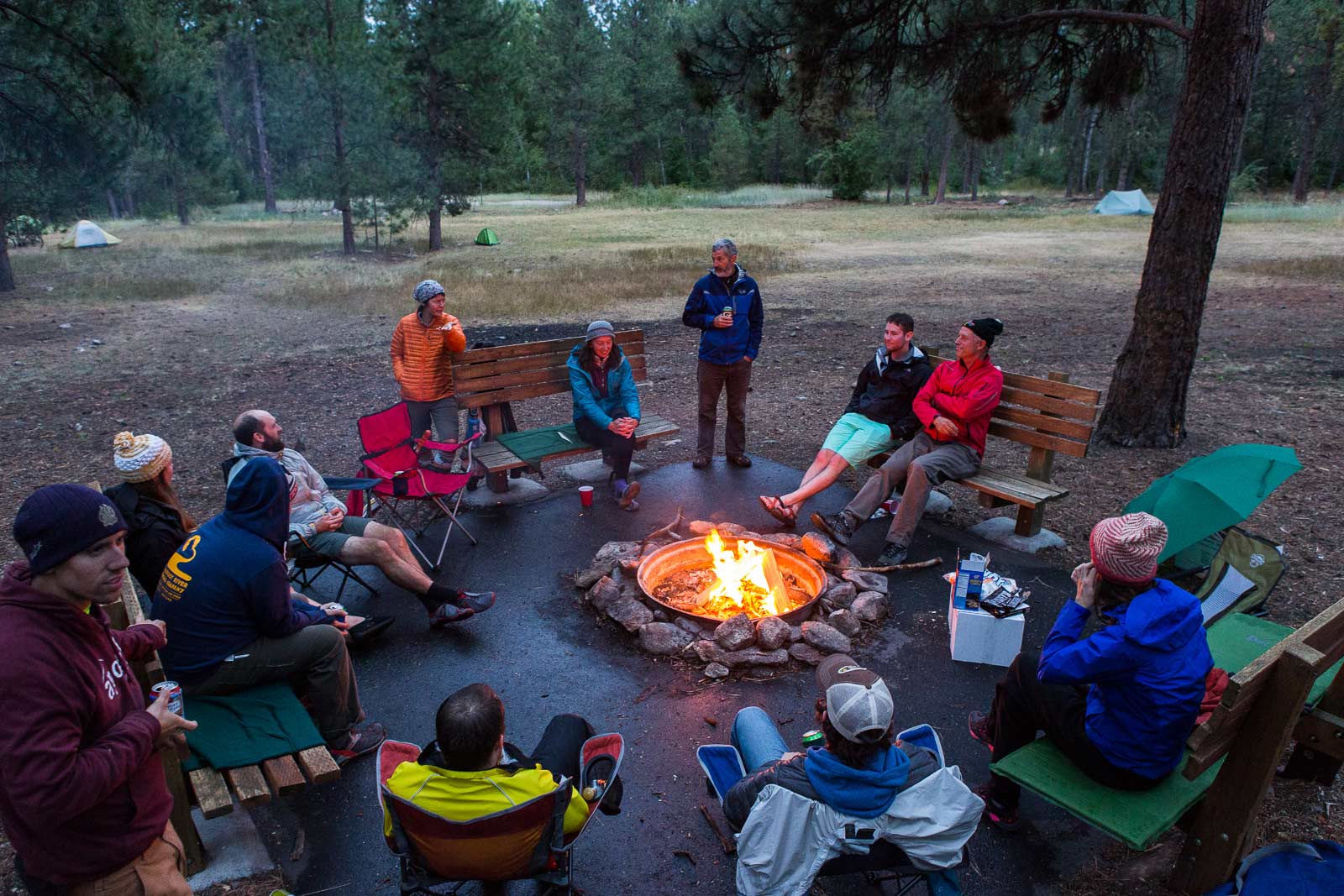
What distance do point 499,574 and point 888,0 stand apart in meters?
6.19

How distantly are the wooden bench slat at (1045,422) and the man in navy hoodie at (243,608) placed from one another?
4645 millimetres

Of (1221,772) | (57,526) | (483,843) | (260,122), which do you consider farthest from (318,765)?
(260,122)

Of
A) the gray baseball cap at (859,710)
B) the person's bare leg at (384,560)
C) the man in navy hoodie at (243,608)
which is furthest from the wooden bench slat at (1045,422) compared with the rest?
the man in navy hoodie at (243,608)

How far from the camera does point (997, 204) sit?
5038 cm

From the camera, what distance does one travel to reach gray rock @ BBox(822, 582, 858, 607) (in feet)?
16.1

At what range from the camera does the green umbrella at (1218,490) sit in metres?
4.30

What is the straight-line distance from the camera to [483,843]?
241cm

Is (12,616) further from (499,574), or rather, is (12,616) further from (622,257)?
(622,257)

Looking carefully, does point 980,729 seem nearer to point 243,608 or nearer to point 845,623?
point 845,623

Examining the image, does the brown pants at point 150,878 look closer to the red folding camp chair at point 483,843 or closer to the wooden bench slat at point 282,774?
the wooden bench slat at point 282,774

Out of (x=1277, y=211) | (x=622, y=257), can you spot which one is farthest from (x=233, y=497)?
(x=1277, y=211)

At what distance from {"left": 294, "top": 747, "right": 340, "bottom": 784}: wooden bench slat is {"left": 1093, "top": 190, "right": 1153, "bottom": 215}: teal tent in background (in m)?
46.1

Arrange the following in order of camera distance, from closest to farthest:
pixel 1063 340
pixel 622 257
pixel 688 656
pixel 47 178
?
1. pixel 688 656
2. pixel 1063 340
3. pixel 47 178
4. pixel 622 257

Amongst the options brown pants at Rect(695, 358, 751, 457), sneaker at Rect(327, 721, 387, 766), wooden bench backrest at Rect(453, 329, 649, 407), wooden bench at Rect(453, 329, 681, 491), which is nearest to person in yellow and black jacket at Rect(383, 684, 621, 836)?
sneaker at Rect(327, 721, 387, 766)
